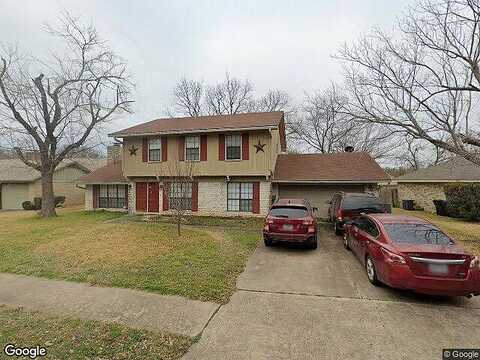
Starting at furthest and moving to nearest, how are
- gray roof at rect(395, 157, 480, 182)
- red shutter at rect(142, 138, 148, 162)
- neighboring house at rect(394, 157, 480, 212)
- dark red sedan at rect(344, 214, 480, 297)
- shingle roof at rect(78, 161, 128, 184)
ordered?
neighboring house at rect(394, 157, 480, 212)
gray roof at rect(395, 157, 480, 182)
shingle roof at rect(78, 161, 128, 184)
red shutter at rect(142, 138, 148, 162)
dark red sedan at rect(344, 214, 480, 297)

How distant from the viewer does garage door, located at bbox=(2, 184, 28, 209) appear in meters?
26.3

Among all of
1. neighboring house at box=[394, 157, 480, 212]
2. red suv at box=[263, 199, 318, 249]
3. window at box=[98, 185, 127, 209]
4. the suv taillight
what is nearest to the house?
window at box=[98, 185, 127, 209]

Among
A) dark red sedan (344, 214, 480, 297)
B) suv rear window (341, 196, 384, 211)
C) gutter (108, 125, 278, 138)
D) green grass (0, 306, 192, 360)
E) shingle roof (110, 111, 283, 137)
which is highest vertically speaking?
shingle roof (110, 111, 283, 137)

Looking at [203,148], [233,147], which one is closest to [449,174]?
[233,147]

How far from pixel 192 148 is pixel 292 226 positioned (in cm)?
918

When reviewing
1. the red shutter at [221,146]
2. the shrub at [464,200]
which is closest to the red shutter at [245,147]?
the red shutter at [221,146]

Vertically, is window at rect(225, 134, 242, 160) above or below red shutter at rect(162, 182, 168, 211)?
above

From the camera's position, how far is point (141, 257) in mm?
7625

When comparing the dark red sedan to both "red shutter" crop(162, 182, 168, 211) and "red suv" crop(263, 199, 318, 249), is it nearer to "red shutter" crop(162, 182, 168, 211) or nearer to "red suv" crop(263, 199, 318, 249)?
"red suv" crop(263, 199, 318, 249)

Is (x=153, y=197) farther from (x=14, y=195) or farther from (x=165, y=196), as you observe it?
(x=14, y=195)

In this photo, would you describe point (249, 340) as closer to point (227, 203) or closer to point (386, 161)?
point (227, 203)

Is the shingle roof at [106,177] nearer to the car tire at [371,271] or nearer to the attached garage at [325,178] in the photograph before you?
the attached garage at [325,178]

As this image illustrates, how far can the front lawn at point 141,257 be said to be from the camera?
19.2ft

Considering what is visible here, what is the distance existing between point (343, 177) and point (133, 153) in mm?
12892
